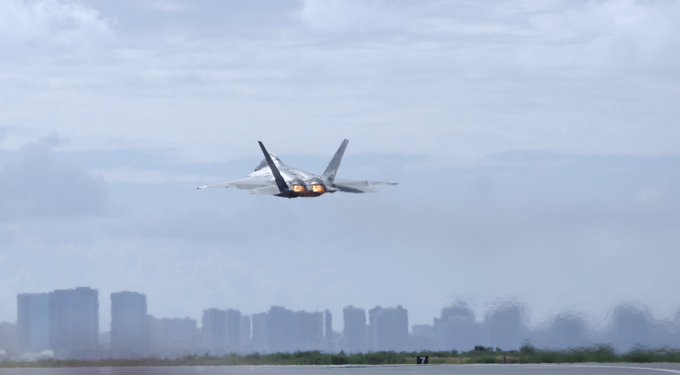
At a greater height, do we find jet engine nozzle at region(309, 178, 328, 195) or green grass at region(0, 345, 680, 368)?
jet engine nozzle at region(309, 178, 328, 195)

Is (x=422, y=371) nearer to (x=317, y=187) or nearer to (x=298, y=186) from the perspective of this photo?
(x=317, y=187)

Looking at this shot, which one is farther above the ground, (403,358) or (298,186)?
(298,186)

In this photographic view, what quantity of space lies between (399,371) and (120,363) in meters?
30.0

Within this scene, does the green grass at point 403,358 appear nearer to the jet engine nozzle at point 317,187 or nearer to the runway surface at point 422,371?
the runway surface at point 422,371

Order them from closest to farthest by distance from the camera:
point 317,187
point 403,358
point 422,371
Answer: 1. point 422,371
2. point 317,187
3. point 403,358

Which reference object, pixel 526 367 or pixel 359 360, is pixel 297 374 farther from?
pixel 359 360

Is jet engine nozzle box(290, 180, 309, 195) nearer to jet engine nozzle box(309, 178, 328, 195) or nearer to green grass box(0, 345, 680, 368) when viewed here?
jet engine nozzle box(309, 178, 328, 195)

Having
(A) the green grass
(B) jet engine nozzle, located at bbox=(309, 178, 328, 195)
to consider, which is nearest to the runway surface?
(A) the green grass

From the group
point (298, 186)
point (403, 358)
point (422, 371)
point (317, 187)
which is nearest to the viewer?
point (422, 371)

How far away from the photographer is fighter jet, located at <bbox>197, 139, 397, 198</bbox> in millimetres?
96312

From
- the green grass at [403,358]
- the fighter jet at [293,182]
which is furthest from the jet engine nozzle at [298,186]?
the green grass at [403,358]

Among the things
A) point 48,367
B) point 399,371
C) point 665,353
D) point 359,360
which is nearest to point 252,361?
point 359,360

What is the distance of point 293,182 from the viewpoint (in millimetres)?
96250

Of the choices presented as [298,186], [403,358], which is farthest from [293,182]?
[403,358]
